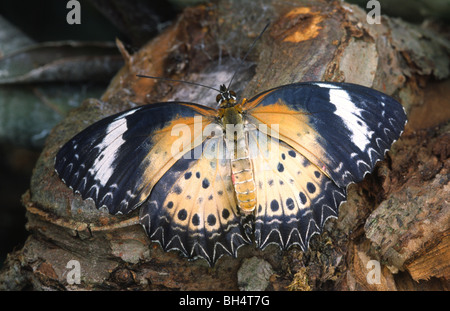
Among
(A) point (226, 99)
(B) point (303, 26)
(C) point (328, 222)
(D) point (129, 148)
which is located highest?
(B) point (303, 26)

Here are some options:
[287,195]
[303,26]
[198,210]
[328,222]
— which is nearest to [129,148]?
[198,210]

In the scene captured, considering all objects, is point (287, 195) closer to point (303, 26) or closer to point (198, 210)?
point (198, 210)

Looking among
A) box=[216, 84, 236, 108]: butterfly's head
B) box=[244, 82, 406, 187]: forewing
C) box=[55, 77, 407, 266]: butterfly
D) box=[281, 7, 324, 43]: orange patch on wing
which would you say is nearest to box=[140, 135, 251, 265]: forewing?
box=[55, 77, 407, 266]: butterfly

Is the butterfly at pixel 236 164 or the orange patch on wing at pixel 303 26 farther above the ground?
the orange patch on wing at pixel 303 26

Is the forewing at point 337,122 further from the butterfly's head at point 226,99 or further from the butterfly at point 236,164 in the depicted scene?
the butterfly's head at point 226,99

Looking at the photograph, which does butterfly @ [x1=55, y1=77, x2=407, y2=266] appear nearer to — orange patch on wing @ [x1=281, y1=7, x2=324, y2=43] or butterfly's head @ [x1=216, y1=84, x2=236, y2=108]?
butterfly's head @ [x1=216, y1=84, x2=236, y2=108]

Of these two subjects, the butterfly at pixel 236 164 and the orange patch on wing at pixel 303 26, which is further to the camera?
the orange patch on wing at pixel 303 26

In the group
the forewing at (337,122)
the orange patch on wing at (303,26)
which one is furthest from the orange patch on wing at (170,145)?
the orange patch on wing at (303,26)
